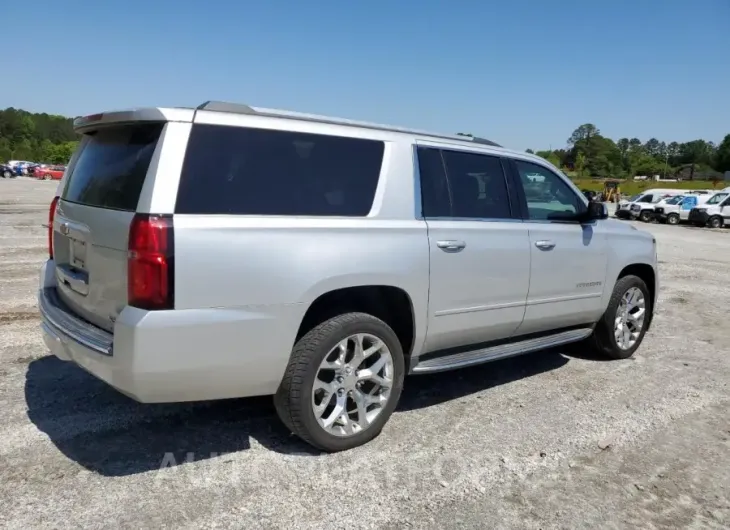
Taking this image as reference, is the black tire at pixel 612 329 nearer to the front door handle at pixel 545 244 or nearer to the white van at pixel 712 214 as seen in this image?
the front door handle at pixel 545 244

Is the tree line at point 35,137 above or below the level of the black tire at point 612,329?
above

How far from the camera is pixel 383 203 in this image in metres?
3.77

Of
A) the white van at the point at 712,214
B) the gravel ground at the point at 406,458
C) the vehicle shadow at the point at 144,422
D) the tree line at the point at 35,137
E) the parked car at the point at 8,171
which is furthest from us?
the tree line at the point at 35,137

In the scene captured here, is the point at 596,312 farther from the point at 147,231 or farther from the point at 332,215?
the point at 147,231

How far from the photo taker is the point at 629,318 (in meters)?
5.76

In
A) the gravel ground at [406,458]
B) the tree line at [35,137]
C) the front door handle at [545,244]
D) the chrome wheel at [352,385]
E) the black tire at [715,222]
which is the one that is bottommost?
the gravel ground at [406,458]

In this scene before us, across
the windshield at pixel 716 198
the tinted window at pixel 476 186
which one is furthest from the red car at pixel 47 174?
the tinted window at pixel 476 186

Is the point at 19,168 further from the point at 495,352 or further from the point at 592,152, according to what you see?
the point at 592,152

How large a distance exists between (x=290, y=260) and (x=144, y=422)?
1.58 m

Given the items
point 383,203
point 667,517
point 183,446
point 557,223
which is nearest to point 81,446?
point 183,446

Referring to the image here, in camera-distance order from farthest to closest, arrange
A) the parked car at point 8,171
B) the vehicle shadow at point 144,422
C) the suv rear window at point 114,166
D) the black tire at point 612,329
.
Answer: the parked car at point 8,171
the black tire at point 612,329
the vehicle shadow at point 144,422
the suv rear window at point 114,166

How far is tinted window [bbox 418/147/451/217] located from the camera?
400cm

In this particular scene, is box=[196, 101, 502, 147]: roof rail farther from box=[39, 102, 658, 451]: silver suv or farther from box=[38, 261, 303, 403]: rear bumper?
box=[38, 261, 303, 403]: rear bumper

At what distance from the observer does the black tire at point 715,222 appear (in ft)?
98.8
